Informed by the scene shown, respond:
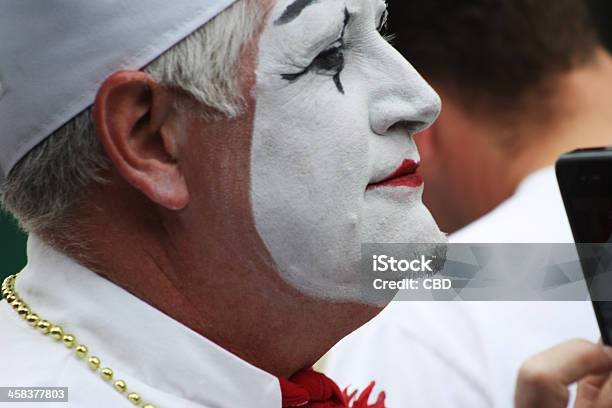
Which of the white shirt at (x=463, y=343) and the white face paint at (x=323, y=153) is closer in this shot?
the white face paint at (x=323, y=153)

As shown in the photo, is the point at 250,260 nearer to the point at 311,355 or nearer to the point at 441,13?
the point at 311,355

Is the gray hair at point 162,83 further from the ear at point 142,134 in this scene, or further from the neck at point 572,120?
the neck at point 572,120

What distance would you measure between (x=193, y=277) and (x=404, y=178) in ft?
1.21

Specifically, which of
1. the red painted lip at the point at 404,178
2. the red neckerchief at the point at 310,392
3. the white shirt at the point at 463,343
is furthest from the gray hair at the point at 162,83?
the white shirt at the point at 463,343

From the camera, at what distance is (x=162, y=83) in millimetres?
1934

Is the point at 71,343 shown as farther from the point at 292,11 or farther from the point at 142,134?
the point at 292,11

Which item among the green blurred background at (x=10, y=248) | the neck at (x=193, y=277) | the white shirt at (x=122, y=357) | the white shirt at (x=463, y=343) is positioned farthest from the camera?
the green blurred background at (x=10, y=248)

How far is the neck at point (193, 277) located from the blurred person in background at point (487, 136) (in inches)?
32.7

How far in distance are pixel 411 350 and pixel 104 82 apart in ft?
3.81

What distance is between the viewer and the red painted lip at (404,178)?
200 centimetres

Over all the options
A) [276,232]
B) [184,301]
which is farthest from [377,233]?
[184,301]

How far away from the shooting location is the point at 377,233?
6.49 feet

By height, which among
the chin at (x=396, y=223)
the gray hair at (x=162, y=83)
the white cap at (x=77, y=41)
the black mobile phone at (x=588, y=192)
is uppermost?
the white cap at (x=77, y=41)

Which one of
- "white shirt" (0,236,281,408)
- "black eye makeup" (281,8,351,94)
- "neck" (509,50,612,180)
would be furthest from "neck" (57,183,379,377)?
"neck" (509,50,612,180)
